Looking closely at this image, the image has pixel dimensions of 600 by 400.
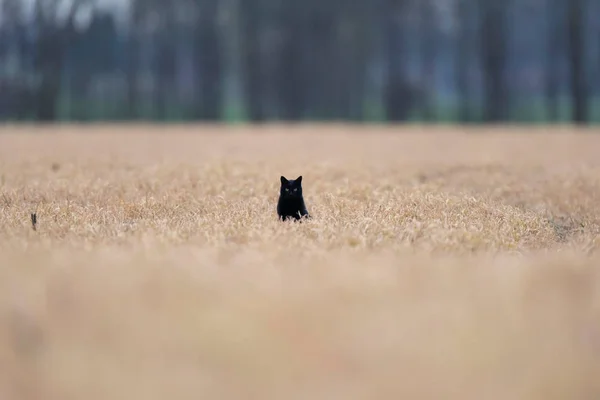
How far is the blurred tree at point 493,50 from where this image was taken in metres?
48.3

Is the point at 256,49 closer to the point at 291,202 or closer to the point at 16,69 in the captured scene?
the point at 16,69

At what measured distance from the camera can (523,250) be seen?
9.26m

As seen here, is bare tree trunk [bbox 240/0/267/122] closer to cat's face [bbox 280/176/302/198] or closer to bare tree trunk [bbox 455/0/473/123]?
bare tree trunk [bbox 455/0/473/123]

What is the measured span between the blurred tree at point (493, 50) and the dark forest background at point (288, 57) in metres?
0.08

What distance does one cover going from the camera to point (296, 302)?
582 cm

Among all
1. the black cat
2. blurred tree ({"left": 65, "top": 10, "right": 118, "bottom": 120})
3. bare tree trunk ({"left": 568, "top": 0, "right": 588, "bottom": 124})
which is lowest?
the black cat

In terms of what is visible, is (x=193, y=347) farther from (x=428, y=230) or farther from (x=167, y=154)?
(x=167, y=154)

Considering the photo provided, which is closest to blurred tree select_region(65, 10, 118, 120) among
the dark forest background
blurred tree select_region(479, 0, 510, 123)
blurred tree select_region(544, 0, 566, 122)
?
the dark forest background

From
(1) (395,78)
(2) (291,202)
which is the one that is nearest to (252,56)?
(1) (395,78)

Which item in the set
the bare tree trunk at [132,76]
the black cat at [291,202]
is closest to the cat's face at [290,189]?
the black cat at [291,202]

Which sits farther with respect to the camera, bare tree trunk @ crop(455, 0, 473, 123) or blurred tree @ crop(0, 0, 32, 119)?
bare tree trunk @ crop(455, 0, 473, 123)

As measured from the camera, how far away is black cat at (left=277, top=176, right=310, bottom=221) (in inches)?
406

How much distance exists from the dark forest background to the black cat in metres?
40.5

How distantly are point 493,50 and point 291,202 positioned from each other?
1598 inches
